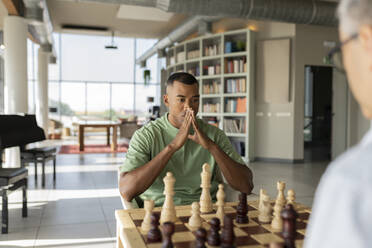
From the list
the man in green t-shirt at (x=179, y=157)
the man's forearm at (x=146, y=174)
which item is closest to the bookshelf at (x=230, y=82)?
the man in green t-shirt at (x=179, y=157)

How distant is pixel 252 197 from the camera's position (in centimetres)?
199

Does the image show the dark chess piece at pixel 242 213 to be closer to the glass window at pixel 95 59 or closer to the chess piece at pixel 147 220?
the chess piece at pixel 147 220

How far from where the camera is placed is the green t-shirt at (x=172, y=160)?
2004 millimetres

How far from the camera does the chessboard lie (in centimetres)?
125

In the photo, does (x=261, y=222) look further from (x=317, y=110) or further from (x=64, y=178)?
(x=317, y=110)

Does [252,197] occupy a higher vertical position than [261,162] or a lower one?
higher

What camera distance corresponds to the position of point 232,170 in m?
2.01

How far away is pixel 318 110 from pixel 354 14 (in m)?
9.19

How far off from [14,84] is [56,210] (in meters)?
3.79

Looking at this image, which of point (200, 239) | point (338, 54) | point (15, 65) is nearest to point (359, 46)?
point (338, 54)

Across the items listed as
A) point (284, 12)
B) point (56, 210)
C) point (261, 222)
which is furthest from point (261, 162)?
A: point (261, 222)

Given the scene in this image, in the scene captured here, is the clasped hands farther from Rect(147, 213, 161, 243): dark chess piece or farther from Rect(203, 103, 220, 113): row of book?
Rect(203, 103, 220, 113): row of book

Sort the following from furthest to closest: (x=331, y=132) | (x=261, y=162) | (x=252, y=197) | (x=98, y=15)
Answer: (x=98, y=15) < (x=331, y=132) < (x=261, y=162) < (x=252, y=197)

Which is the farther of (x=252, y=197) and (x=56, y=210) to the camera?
(x=56, y=210)
